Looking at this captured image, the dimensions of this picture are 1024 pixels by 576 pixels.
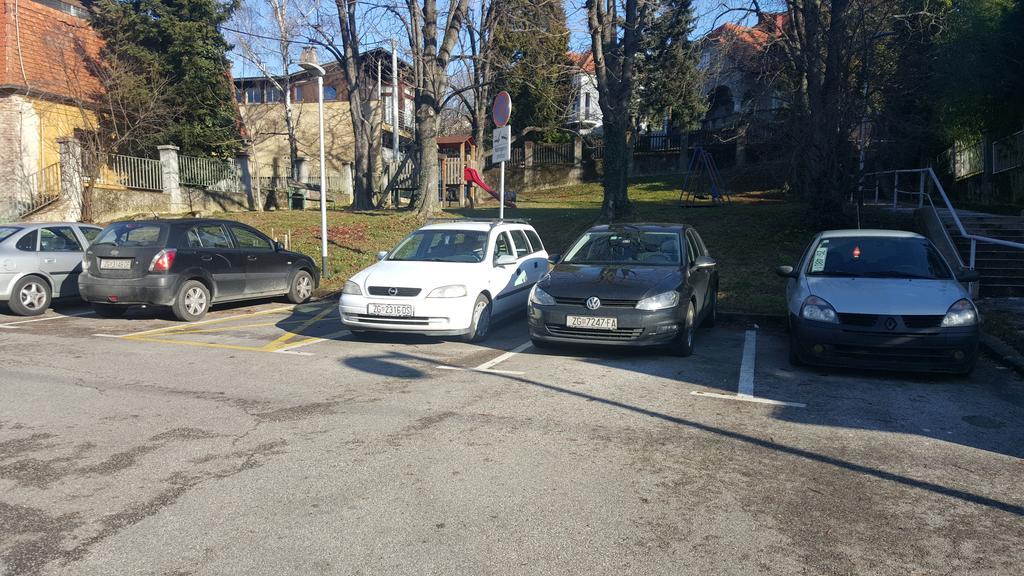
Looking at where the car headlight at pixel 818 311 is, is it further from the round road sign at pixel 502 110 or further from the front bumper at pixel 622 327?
the round road sign at pixel 502 110

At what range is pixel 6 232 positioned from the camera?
1167cm

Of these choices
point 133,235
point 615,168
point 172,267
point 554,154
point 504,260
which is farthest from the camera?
point 554,154

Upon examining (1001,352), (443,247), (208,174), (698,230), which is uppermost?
(208,174)

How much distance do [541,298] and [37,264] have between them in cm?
860

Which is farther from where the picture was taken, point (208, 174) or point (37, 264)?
point (208, 174)

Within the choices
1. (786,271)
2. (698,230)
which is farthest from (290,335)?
(698,230)

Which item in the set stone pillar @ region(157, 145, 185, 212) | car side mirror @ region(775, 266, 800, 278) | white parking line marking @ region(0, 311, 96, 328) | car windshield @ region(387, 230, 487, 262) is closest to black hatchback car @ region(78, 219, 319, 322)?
white parking line marking @ region(0, 311, 96, 328)

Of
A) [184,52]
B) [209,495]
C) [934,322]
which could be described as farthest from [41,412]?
[184,52]

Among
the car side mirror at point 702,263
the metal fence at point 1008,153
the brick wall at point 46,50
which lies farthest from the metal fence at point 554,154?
the car side mirror at point 702,263

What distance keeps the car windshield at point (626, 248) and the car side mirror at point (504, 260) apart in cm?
94

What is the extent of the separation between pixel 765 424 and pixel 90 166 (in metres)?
23.0

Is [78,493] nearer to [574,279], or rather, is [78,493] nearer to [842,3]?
[574,279]

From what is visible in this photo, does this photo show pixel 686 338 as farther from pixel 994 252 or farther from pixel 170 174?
pixel 170 174

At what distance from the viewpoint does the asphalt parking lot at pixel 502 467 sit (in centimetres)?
364
